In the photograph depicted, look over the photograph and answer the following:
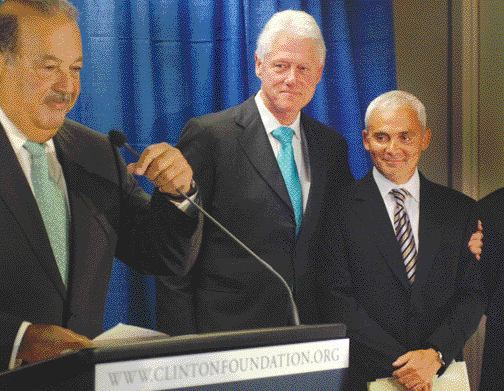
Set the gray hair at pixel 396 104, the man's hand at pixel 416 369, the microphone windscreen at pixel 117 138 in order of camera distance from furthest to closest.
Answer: the gray hair at pixel 396 104
the man's hand at pixel 416 369
the microphone windscreen at pixel 117 138

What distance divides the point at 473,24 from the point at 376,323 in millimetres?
1343

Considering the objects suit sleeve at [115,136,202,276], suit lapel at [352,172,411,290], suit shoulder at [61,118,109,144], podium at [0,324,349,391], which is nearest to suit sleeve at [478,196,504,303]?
suit lapel at [352,172,411,290]

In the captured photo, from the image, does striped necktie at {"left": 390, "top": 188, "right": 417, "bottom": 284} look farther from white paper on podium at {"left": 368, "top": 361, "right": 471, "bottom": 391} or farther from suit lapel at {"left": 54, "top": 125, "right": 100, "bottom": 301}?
suit lapel at {"left": 54, "top": 125, "right": 100, "bottom": 301}

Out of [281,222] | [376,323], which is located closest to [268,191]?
[281,222]

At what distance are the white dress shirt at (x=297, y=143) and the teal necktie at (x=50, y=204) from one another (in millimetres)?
815

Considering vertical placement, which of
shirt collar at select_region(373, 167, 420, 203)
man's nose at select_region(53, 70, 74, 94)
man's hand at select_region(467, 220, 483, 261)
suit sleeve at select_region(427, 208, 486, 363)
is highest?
man's nose at select_region(53, 70, 74, 94)

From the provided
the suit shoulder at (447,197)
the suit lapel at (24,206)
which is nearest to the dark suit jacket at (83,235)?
the suit lapel at (24,206)

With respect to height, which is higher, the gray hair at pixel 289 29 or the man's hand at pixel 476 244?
the gray hair at pixel 289 29

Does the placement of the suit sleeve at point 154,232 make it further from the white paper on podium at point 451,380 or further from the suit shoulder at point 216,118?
the white paper on podium at point 451,380

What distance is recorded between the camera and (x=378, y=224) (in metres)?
2.44

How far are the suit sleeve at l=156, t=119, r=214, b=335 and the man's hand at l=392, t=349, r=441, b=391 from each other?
60 centimetres

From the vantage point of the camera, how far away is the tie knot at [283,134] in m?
2.50

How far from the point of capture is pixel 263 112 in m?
2.51

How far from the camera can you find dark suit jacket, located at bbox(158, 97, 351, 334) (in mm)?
2430
